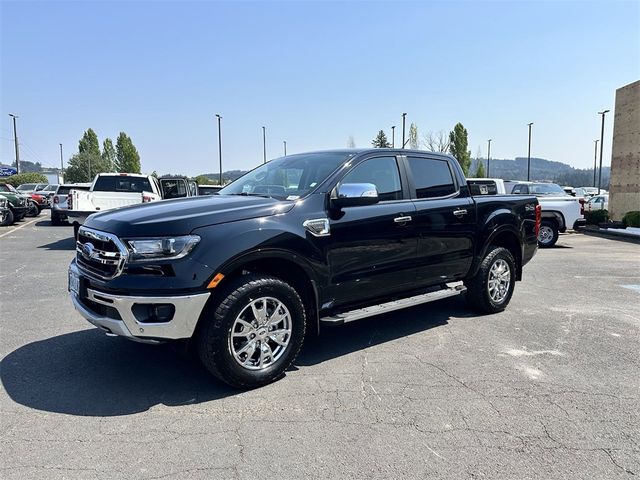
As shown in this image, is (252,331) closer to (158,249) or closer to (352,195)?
(158,249)

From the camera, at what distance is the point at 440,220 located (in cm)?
534

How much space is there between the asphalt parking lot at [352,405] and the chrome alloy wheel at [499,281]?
0.36 m

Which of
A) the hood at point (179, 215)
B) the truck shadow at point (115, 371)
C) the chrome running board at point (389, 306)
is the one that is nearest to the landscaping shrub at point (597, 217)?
the chrome running board at point (389, 306)

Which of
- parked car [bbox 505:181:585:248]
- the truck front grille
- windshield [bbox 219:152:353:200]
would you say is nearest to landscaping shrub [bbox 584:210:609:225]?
parked car [bbox 505:181:585:248]

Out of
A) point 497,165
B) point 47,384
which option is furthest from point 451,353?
point 497,165

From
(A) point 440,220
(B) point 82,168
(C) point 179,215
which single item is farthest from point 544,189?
(B) point 82,168

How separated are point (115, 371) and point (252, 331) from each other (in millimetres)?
1324

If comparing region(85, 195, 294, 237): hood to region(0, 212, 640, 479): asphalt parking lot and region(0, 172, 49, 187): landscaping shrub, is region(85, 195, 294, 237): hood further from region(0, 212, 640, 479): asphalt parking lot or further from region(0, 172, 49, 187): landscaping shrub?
region(0, 172, 49, 187): landscaping shrub

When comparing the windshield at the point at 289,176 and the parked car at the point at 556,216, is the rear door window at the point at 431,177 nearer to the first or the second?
the windshield at the point at 289,176

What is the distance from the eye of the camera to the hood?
357cm

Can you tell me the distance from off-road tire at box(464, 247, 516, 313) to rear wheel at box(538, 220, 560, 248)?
8.81m

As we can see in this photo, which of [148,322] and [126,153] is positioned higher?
[126,153]

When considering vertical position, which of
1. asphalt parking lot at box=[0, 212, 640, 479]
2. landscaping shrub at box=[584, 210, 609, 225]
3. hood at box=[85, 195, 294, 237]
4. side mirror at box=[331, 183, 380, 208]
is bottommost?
asphalt parking lot at box=[0, 212, 640, 479]

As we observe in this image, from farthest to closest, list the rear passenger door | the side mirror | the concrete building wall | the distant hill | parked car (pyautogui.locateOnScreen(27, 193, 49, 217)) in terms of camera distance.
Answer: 1. the distant hill
2. parked car (pyautogui.locateOnScreen(27, 193, 49, 217))
3. the concrete building wall
4. the rear passenger door
5. the side mirror
